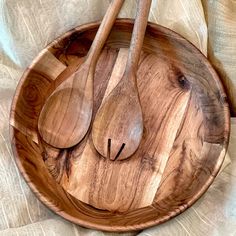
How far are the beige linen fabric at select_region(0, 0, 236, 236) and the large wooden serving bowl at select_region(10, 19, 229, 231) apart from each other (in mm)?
29

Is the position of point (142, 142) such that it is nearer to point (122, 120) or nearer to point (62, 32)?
point (122, 120)

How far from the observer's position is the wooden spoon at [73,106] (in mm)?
733

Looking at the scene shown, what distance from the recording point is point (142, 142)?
0.75m

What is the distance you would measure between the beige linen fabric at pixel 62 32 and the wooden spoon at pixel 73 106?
57mm

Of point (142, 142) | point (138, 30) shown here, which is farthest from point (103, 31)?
point (142, 142)

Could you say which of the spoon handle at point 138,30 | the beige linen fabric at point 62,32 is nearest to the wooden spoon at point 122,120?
the spoon handle at point 138,30

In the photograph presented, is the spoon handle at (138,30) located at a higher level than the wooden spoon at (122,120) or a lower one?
higher

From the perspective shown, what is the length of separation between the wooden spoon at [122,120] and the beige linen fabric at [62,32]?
105 mm

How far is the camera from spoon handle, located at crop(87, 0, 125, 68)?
0.73 meters

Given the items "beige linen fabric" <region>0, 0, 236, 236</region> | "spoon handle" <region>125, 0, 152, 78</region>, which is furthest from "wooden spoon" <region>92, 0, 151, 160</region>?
"beige linen fabric" <region>0, 0, 236, 236</region>

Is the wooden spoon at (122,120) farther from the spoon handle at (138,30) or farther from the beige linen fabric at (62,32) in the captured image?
the beige linen fabric at (62,32)

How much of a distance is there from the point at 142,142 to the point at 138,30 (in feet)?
0.52

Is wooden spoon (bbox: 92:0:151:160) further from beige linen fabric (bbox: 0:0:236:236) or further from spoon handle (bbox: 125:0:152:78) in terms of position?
beige linen fabric (bbox: 0:0:236:236)

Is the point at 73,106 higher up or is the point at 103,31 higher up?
the point at 103,31
